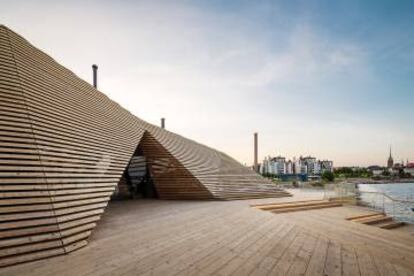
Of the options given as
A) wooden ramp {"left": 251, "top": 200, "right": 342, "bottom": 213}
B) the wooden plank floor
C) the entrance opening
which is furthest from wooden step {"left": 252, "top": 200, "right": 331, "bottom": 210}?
the entrance opening

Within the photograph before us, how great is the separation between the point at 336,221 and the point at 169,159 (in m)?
8.54

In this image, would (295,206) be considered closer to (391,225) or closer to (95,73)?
(391,225)

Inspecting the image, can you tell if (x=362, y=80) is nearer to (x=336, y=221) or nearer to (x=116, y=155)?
(x=336, y=221)

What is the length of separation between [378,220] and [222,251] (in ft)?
33.6

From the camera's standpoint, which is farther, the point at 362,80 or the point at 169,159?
the point at 362,80

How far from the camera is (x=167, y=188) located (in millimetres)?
16156

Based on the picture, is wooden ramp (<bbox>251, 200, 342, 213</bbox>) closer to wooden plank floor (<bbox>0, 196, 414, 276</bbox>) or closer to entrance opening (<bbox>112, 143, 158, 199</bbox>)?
wooden plank floor (<bbox>0, 196, 414, 276</bbox>)

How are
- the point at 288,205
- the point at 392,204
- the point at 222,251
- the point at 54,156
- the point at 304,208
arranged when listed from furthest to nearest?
the point at 392,204
the point at 304,208
the point at 288,205
the point at 54,156
the point at 222,251

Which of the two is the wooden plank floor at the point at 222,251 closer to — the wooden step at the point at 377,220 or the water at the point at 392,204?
the wooden step at the point at 377,220

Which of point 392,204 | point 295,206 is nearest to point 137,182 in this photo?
point 295,206

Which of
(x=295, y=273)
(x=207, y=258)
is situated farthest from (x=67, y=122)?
(x=295, y=273)

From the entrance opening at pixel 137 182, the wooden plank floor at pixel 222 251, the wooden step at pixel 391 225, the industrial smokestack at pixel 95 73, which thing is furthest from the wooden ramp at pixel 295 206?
the industrial smokestack at pixel 95 73

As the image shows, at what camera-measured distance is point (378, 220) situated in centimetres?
1320

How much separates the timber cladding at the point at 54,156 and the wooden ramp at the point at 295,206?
3350mm
